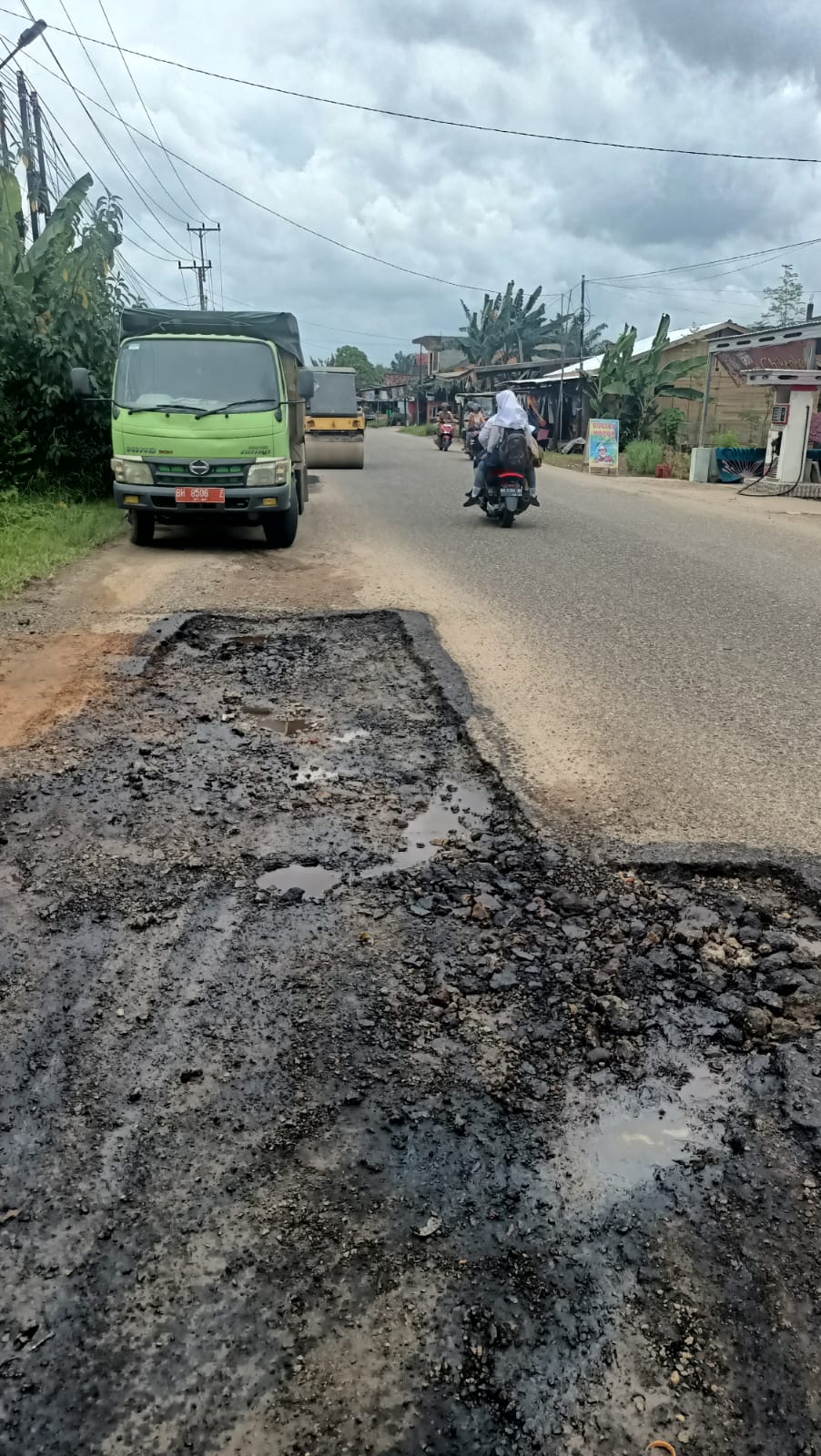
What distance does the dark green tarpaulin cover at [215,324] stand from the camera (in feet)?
33.4

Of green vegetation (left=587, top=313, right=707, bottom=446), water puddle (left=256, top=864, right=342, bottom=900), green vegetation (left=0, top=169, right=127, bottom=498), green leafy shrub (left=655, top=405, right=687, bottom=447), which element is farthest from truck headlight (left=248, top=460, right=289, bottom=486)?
green leafy shrub (left=655, top=405, right=687, bottom=447)

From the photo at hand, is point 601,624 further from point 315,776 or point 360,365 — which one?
point 360,365

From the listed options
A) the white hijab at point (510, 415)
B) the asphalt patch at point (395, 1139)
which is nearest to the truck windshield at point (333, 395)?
the white hijab at point (510, 415)

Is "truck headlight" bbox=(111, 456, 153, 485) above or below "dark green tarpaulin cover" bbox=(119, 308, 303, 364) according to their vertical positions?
below

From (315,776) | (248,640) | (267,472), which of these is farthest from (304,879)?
(267,472)

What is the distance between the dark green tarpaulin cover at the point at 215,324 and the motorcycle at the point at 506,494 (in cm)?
287

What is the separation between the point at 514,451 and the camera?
35.7 feet

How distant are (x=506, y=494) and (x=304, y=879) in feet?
28.1

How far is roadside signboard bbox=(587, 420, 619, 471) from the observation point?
22.1 metres

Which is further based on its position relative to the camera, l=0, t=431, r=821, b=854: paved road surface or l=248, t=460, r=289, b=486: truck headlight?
l=248, t=460, r=289, b=486: truck headlight

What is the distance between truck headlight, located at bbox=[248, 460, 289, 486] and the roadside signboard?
1495cm

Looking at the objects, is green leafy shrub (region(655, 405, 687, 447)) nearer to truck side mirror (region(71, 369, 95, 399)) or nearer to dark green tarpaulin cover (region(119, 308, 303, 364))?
dark green tarpaulin cover (region(119, 308, 303, 364))

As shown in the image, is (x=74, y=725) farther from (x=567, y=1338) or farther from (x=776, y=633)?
(x=776, y=633)

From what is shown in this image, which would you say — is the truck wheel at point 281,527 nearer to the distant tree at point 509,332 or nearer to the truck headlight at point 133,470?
the truck headlight at point 133,470
